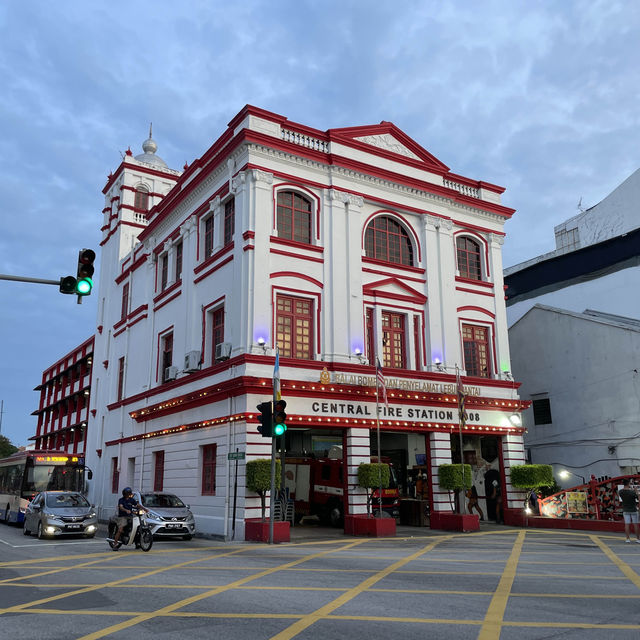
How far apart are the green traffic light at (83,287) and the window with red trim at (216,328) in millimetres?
12107

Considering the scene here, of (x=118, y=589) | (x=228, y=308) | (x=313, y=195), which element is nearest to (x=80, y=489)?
(x=228, y=308)

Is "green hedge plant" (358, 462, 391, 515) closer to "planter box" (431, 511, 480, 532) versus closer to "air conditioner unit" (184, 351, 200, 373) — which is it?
"planter box" (431, 511, 480, 532)

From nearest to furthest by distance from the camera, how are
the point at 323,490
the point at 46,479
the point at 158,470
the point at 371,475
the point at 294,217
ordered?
the point at 371,475 < the point at 294,217 < the point at 323,490 < the point at 158,470 < the point at 46,479

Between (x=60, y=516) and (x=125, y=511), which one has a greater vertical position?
(x=125, y=511)

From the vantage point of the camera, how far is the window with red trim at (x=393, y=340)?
84.6 ft

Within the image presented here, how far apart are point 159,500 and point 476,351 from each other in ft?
48.4

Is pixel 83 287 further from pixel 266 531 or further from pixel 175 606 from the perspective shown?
pixel 266 531

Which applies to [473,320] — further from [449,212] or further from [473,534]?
[473,534]

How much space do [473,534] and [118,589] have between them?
47.6 ft

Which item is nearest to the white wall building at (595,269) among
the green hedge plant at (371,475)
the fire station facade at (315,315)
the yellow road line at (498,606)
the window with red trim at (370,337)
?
the fire station facade at (315,315)

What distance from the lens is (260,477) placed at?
2006 centimetres

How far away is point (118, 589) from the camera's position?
35.0 ft

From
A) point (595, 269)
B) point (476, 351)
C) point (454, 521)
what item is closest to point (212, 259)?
point (476, 351)

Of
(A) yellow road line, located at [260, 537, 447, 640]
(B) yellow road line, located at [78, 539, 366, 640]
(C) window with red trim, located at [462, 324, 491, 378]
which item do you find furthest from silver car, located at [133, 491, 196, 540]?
(C) window with red trim, located at [462, 324, 491, 378]
